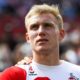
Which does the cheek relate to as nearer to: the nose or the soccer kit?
the nose

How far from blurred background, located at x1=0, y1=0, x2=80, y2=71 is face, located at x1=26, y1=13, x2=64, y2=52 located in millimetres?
4395

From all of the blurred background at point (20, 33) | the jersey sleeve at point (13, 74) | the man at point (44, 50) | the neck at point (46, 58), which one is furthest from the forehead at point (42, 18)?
the blurred background at point (20, 33)

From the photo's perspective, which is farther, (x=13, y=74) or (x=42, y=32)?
(x=42, y=32)

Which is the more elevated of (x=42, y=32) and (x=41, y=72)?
(x=42, y=32)

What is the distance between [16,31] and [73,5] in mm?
2818

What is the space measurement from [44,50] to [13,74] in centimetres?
37

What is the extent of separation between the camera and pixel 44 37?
4.46 meters

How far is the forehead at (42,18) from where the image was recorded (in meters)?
4.50

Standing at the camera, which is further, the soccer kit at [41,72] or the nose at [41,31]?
the nose at [41,31]

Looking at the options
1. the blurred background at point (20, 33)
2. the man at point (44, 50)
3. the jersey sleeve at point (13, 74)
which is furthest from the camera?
the blurred background at point (20, 33)

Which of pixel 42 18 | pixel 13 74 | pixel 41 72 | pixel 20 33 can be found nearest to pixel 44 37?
pixel 42 18

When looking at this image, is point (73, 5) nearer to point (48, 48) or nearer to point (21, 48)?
point (21, 48)

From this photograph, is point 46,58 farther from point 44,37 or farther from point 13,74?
point 13,74

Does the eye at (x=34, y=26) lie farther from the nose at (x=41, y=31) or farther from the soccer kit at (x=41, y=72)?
the soccer kit at (x=41, y=72)
